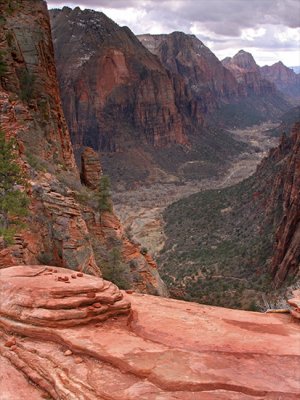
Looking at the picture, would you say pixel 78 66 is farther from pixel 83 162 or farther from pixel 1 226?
pixel 1 226

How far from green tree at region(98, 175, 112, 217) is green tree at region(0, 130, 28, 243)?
428 inches

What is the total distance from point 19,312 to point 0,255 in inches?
223

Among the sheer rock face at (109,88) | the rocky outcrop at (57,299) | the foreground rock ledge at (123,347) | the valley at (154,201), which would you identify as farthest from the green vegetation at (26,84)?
the sheer rock face at (109,88)

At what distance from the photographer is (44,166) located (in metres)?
28.0

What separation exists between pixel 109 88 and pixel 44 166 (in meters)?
107

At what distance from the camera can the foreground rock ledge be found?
10.9m

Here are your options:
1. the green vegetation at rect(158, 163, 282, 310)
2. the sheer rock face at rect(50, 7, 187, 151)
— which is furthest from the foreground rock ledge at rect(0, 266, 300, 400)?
the sheer rock face at rect(50, 7, 187, 151)

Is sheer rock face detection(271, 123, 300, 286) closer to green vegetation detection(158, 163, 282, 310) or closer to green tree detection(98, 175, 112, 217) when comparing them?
green vegetation detection(158, 163, 282, 310)

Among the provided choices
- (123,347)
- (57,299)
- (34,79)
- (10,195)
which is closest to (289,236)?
(34,79)

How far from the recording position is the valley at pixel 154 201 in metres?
77.8

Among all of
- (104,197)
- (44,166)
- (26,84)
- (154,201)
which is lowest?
(154,201)

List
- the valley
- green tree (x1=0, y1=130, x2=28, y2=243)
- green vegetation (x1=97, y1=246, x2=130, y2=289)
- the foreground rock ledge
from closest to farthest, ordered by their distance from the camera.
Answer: the foreground rock ledge → green tree (x1=0, y1=130, x2=28, y2=243) → green vegetation (x1=97, y1=246, x2=130, y2=289) → the valley

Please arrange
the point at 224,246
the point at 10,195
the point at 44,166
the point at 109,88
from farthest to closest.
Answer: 1. the point at 109,88
2. the point at 224,246
3. the point at 44,166
4. the point at 10,195

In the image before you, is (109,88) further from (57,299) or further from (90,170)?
(57,299)
